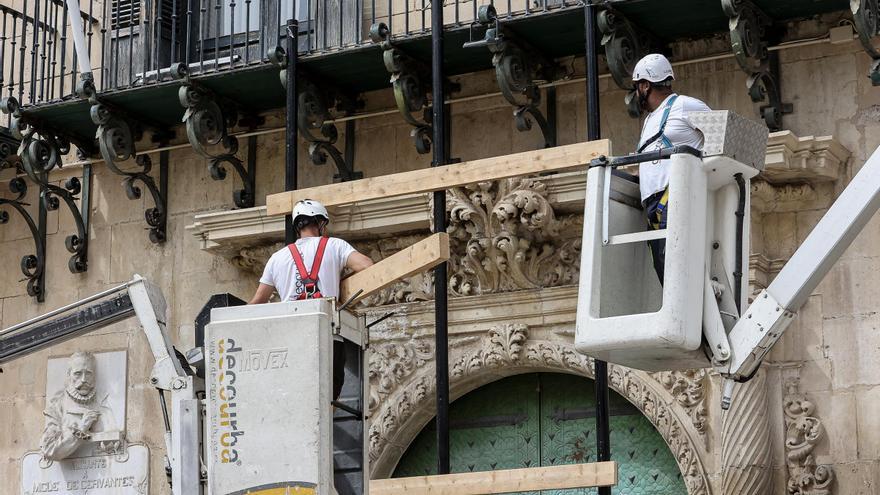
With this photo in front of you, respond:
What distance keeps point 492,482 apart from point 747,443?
1.52 meters

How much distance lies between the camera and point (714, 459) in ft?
41.3

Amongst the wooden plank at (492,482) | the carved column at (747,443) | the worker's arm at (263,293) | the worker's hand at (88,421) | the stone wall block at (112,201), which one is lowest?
the wooden plank at (492,482)

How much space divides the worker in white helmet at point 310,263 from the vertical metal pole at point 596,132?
176 centimetres

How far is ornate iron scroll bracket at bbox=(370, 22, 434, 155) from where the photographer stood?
43.5ft

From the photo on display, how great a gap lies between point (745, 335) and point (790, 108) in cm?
349

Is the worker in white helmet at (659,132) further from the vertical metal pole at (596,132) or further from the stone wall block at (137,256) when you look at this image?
the stone wall block at (137,256)

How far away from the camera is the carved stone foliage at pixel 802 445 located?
1220 cm

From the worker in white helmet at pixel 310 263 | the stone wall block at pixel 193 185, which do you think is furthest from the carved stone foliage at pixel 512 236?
the stone wall block at pixel 193 185

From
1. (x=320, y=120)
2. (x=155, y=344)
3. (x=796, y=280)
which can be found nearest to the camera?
(x=796, y=280)

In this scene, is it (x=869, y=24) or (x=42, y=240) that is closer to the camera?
(x=869, y=24)

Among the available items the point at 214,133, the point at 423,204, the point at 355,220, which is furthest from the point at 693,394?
the point at 214,133

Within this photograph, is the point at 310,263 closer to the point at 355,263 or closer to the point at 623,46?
the point at 355,263

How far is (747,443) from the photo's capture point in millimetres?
12297

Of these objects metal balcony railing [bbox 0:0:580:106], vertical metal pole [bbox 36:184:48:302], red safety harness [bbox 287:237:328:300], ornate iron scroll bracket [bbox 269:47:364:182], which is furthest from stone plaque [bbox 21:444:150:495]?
red safety harness [bbox 287:237:328:300]
